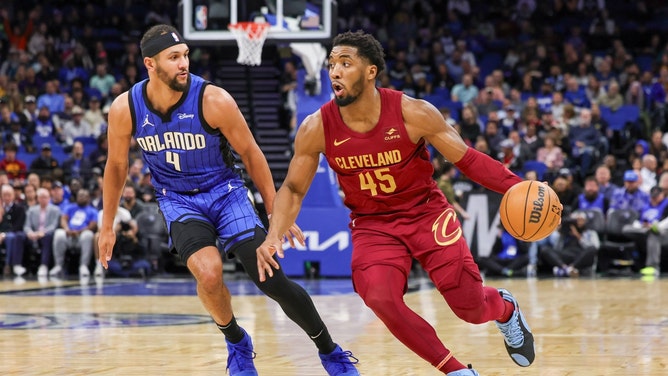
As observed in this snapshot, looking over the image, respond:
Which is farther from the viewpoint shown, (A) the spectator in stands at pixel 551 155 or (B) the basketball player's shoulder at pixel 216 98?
(A) the spectator in stands at pixel 551 155

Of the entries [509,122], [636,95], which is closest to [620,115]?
[636,95]

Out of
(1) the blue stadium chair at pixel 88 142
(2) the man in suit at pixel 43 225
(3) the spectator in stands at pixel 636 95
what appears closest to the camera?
(2) the man in suit at pixel 43 225

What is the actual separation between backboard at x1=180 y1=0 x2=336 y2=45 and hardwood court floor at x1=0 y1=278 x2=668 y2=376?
352 centimetres

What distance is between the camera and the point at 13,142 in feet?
65.0

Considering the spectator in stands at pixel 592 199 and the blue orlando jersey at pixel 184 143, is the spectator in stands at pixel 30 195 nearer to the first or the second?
the spectator in stands at pixel 592 199

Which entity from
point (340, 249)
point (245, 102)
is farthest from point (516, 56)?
point (340, 249)

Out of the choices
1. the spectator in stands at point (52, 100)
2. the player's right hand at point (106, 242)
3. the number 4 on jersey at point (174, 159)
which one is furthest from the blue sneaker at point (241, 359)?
the spectator in stands at point (52, 100)

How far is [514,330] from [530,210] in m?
0.87

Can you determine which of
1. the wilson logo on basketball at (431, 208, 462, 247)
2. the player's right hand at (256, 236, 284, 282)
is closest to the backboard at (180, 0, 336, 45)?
the wilson logo on basketball at (431, 208, 462, 247)

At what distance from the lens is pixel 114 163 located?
6.58 m

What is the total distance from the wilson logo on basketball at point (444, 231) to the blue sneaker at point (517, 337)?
0.56m

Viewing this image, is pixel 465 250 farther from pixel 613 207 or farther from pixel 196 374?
pixel 613 207

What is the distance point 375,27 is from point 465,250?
19.7 meters

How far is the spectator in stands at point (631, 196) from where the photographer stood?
16500 mm
